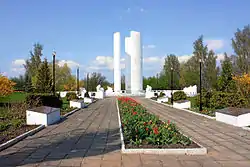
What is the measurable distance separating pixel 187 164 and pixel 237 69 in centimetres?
3186

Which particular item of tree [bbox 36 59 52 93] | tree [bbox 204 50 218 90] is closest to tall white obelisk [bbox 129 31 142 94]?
tree [bbox 204 50 218 90]

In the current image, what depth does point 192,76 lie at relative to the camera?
156ft

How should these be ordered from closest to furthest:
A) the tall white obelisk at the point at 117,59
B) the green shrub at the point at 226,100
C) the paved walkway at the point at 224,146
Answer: the paved walkway at the point at 224,146 → the green shrub at the point at 226,100 → the tall white obelisk at the point at 117,59

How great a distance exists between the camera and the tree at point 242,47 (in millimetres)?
33375

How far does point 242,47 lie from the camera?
3391cm

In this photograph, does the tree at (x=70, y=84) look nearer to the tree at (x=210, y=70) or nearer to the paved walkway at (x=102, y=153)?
the tree at (x=210, y=70)

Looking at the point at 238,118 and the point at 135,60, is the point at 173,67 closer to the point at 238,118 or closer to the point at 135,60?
the point at 135,60

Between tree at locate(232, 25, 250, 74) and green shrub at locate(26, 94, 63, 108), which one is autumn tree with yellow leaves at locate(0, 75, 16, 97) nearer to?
green shrub at locate(26, 94, 63, 108)

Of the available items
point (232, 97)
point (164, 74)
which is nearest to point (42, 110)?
point (232, 97)

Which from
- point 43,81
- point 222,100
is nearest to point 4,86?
point 43,81

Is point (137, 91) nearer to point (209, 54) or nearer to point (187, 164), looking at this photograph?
point (209, 54)

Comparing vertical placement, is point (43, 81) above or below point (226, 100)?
above

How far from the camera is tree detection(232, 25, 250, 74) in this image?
109 feet

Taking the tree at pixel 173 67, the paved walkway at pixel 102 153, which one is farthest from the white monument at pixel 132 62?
the paved walkway at pixel 102 153
